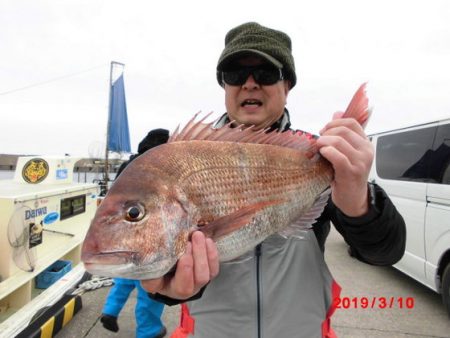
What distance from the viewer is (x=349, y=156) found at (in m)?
1.33

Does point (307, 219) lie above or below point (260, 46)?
below

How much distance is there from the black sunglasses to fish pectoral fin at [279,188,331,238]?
2.28ft

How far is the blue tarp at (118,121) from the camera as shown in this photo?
1450cm

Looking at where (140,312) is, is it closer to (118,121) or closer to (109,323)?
(109,323)

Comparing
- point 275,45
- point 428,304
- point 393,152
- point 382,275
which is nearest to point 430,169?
point 393,152

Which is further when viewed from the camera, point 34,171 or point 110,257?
point 34,171

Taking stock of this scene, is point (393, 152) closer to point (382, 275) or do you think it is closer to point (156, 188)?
point (382, 275)

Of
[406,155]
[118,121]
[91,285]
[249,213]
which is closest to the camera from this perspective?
[249,213]

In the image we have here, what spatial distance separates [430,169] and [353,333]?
2476 mm

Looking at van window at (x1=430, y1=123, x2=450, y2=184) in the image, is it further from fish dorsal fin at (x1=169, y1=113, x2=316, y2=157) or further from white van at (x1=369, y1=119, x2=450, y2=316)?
fish dorsal fin at (x1=169, y1=113, x2=316, y2=157)

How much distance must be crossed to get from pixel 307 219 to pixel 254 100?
76 centimetres

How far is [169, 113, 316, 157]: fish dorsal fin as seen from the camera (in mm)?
1399
